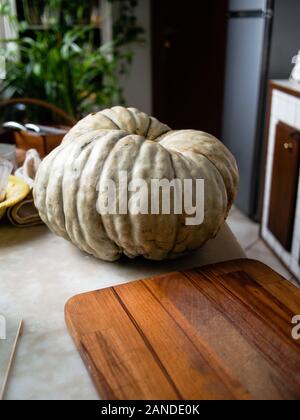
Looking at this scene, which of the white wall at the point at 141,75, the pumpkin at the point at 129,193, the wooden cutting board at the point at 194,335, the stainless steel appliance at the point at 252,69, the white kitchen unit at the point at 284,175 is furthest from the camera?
the white wall at the point at 141,75

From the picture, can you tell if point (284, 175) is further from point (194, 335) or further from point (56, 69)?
point (194, 335)

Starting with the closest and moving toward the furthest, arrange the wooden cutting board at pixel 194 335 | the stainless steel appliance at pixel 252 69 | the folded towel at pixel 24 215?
the wooden cutting board at pixel 194 335 < the folded towel at pixel 24 215 < the stainless steel appliance at pixel 252 69

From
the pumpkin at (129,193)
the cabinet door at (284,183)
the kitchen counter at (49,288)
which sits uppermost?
the pumpkin at (129,193)

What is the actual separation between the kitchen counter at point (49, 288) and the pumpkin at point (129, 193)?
4cm

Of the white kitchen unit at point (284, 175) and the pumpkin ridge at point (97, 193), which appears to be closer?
the pumpkin ridge at point (97, 193)

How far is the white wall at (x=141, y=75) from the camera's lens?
11.6ft

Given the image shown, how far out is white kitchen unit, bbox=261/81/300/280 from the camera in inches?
80.3

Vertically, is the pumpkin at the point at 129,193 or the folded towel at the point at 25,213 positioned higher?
the pumpkin at the point at 129,193

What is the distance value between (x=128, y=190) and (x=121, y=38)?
305 cm

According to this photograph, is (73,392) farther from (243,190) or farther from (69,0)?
(69,0)

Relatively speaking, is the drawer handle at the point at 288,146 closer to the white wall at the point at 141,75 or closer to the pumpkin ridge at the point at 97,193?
the pumpkin ridge at the point at 97,193

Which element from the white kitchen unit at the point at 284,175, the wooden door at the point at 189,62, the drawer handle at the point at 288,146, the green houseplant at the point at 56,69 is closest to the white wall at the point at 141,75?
the wooden door at the point at 189,62

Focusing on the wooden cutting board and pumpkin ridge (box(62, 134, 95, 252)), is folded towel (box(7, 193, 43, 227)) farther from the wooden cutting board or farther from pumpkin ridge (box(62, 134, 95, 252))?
the wooden cutting board

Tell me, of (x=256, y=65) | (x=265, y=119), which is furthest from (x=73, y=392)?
(x=256, y=65)
